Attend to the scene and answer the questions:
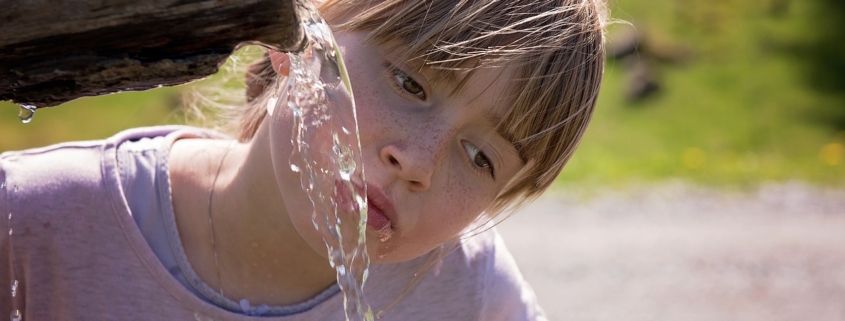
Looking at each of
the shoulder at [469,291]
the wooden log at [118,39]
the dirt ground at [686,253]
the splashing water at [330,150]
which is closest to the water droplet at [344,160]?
the splashing water at [330,150]

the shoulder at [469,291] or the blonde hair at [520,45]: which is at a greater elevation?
the blonde hair at [520,45]

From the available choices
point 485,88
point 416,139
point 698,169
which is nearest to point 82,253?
point 416,139

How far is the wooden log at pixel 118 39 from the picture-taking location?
1.13 m

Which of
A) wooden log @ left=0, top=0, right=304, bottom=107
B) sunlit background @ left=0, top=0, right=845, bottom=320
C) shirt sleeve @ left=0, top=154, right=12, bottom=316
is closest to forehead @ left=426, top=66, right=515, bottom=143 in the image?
wooden log @ left=0, top=0, right=304, bottom=107

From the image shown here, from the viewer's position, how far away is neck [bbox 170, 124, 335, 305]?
1996 millimetres

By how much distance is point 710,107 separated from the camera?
8.69 metres

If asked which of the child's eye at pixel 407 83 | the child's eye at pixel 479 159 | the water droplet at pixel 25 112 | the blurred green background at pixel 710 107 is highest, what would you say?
the blurred green background at pixel 710 107

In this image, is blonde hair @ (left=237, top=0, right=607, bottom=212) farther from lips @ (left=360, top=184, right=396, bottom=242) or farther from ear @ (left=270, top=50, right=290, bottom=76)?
lips @ (left=360, top=184, right=396, bottom=242)

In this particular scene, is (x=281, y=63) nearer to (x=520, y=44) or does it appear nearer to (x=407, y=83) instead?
(x=407, y=83)

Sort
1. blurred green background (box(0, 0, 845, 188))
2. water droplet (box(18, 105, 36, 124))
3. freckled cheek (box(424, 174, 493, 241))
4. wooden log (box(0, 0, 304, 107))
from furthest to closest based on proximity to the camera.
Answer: blurred green background (box(0, 0, 845, 188)), freckled cheek (box(424, 174, 493, 241)), water droplet (box(18, 105, 36, 124)), wooden log (box(0, 0, 304, 107))

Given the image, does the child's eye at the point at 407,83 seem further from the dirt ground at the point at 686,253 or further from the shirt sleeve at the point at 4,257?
the dirt ground at the point at 686,253

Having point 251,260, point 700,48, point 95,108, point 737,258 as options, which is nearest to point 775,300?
point 737,258

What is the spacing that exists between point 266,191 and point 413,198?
434 millimetres

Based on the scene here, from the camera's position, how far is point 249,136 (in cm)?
211
